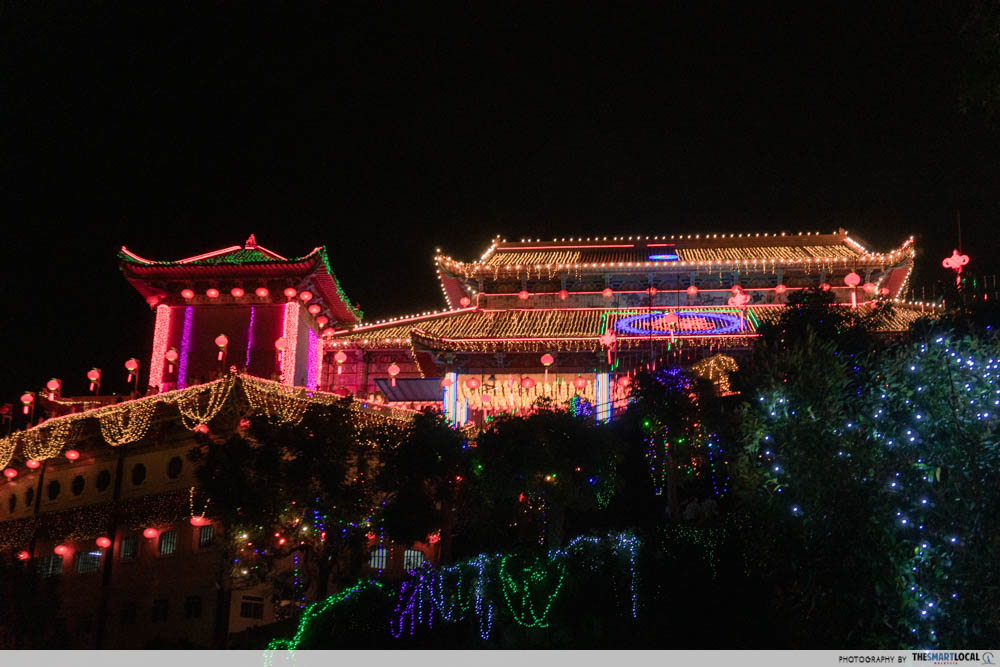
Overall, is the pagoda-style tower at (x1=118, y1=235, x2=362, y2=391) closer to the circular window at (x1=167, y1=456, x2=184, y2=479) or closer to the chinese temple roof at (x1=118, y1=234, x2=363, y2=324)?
the chinese temple roof at (x1=118, y1=234, x2=363, y2=324)

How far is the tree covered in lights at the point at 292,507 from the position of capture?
2005 cm

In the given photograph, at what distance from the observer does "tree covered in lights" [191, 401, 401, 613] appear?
2005cm

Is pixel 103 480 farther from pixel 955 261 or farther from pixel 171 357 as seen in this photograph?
pixel 955 261

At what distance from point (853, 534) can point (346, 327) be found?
2521 cm

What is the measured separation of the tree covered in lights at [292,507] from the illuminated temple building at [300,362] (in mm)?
1398

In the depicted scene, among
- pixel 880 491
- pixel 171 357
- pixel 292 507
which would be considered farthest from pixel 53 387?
pixel 880 491

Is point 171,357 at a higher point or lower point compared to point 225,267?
lower

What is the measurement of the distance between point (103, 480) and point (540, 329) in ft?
45.8

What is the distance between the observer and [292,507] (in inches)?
794

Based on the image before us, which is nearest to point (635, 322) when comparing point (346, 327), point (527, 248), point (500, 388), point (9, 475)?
point (500, 388)
